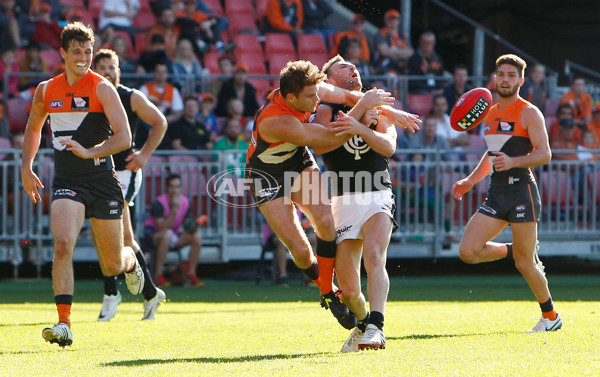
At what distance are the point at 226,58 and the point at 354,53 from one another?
2.16 meters

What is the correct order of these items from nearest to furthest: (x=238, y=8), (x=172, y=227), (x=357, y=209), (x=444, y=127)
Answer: (x=357, y=209)
(x=172, y=227)
(x=444, y=127)
(x=238, y=8)

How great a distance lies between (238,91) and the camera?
14.1 m

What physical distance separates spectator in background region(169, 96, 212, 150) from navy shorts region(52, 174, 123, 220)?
6.22 meters

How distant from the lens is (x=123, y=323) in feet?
26.6

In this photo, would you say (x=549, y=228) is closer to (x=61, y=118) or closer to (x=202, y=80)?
(x=202, y=80)

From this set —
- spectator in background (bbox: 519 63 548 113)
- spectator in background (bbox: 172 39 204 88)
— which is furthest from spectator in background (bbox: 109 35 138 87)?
spectator in background (bbox: 519 63 548 113)

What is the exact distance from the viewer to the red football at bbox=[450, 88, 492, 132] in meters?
7.27

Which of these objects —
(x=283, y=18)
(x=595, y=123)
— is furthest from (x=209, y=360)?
(x=283, y=18)

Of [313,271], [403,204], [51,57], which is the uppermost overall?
[51,57]

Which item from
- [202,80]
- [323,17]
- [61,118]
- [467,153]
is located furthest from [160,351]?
[323,17]

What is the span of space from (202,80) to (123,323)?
6.93 m

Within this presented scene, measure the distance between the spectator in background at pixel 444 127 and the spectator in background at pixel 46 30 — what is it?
6341 millimetres

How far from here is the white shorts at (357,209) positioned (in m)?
6.41

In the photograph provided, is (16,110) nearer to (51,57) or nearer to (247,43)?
(51,57)
